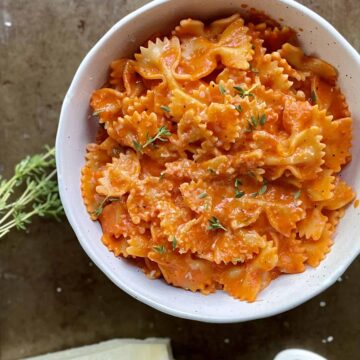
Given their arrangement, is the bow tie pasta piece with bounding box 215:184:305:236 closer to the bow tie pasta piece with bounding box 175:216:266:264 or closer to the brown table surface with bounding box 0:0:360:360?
the bow tie pasta piece with bounding box 175:216:266:264

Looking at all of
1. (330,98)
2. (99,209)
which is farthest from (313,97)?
(99,209)

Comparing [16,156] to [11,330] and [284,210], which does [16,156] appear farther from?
[284,210]

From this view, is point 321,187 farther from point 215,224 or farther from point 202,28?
point 202,28

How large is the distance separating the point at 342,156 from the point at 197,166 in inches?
21.1

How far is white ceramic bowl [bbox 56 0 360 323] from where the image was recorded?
2.18 meters

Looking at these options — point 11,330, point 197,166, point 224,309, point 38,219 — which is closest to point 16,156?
point 38,219

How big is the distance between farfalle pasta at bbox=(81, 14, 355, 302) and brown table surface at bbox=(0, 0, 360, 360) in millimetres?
521

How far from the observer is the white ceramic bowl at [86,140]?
2182 mm

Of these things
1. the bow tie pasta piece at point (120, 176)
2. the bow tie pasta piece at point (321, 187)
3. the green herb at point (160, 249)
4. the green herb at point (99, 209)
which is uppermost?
the bow tie pasta piece at point (321, 187)

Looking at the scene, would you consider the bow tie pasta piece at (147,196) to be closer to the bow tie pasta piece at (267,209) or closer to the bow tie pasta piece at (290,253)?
the bow tie pasta piece at (267,209)

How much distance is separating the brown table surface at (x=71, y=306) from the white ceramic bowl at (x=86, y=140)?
18.9 inches

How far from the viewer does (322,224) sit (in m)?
2.24

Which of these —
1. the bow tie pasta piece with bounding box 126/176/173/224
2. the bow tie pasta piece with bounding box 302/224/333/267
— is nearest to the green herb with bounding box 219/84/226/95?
the bow tie pasta piece with bounding box 126/176/173/224

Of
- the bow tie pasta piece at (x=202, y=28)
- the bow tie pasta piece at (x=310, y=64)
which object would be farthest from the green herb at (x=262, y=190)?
the bow tie pasta piece at (x=202, y=28)
